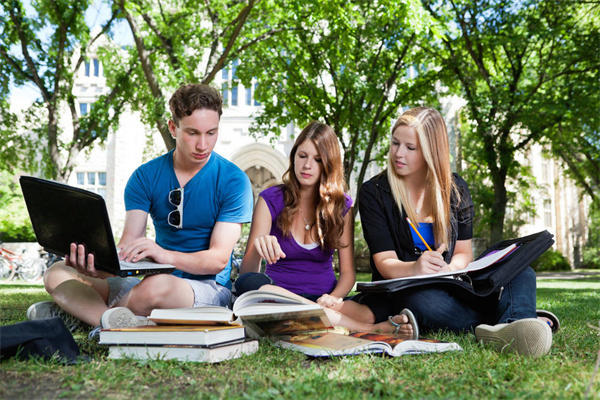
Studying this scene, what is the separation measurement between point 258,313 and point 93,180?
25.2 metres

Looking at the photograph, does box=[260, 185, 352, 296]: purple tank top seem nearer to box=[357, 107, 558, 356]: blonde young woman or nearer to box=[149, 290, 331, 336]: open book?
box=[357, 107, 558, 356]: blonde young woman

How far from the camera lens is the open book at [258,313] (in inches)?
78.9

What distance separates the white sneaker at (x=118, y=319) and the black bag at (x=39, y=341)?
0.25 meters

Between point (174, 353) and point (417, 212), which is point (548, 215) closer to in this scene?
point (417, 212)

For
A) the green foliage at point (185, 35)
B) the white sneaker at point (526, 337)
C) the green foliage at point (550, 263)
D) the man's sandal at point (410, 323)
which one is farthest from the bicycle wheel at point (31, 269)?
the green foliage at point (550, 263)

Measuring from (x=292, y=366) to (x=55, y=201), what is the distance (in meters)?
1.29

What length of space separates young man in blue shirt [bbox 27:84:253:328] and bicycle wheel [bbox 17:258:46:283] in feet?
37.9

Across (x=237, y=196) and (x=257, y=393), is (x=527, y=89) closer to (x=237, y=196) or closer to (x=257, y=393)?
(x=237, y=196)

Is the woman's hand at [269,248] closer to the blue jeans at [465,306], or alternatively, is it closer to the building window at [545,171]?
the blue jeans at [465,306]

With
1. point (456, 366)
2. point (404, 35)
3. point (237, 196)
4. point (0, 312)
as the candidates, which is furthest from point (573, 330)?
point (404, 35)

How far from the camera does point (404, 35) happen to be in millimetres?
11078

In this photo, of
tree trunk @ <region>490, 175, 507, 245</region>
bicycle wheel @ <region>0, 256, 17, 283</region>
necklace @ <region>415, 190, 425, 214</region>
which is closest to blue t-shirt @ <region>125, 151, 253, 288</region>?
necklace @ <region>415, 190, 425, 214</region>

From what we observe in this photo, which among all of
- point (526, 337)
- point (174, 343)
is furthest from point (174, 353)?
point (526, 337)

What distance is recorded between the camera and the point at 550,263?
2023cm
